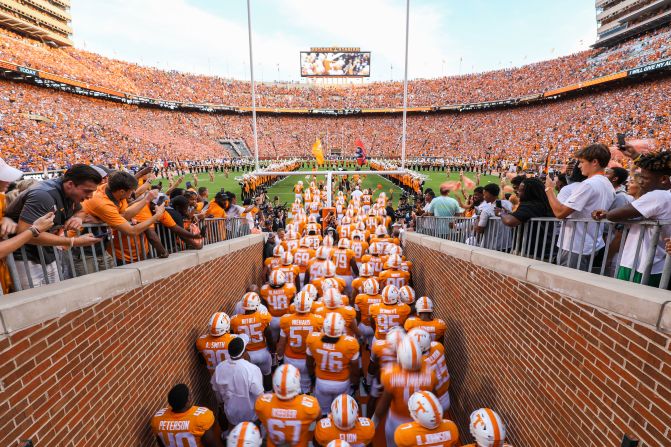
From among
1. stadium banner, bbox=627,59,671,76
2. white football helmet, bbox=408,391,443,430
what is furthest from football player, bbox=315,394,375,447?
stadium banner, bbox=627,59,671,76

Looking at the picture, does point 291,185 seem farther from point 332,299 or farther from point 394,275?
point 332,299

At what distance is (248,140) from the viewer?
193 ft

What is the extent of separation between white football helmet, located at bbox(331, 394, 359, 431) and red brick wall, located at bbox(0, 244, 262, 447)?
2.09 m

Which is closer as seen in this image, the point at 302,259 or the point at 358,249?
the point at 302,259

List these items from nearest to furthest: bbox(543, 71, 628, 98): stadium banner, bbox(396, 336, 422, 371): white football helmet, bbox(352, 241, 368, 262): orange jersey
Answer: bbox(396, 336, 422, 371): white football helmet → bbox(352, 241, 368, 262): orange jersey → bbox(543, 71, 628, 98): stadium banner

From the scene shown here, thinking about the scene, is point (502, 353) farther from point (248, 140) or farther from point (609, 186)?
point (248, 140)

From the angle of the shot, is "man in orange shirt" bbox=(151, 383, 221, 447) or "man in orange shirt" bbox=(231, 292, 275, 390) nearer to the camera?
"man in orange shirt" bbox=(151, 383, 221, 447)

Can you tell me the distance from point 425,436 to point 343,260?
5616mm

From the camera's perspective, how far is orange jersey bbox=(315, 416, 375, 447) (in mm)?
3479

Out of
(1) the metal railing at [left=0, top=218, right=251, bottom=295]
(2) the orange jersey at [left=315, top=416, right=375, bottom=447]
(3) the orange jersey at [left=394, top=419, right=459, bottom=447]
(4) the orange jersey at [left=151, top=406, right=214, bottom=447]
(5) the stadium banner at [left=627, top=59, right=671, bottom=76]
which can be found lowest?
(2) the orange jersey at [left=315, top=416, right=375, bottom=447]

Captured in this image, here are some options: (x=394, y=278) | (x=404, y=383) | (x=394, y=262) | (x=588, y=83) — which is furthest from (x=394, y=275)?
(x=588, y=83)

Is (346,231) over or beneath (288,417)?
over

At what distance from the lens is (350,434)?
11.4ft

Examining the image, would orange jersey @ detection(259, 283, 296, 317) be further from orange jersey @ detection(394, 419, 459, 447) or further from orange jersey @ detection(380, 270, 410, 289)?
orange jersey @ detection(394, 419, 459, 447)
